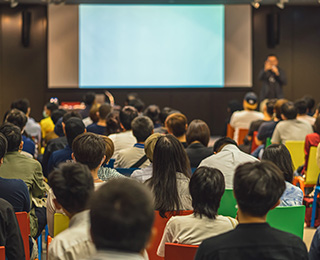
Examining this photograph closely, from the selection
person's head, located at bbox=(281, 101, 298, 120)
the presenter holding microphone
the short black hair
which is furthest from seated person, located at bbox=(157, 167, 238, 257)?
the presenter holding microphone

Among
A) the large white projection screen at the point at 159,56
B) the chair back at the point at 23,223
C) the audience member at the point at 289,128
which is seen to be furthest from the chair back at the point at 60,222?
the large white projection screen at the point at 159,56

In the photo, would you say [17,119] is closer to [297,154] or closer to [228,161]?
[228,161]

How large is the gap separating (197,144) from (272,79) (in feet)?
24.0

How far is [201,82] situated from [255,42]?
174 centimetres

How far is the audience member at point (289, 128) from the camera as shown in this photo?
21.7ft

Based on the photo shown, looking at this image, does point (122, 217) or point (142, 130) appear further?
point (142, 130)

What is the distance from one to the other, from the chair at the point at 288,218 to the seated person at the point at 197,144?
1890 mm

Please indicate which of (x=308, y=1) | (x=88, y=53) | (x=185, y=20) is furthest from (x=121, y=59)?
(x=308, y=1)

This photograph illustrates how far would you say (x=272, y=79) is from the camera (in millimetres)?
11992

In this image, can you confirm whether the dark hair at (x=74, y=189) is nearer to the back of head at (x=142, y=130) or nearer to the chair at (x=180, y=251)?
the chair at (x=180, y=251)

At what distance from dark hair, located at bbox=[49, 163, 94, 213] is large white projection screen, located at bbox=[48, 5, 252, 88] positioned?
35.1 feet

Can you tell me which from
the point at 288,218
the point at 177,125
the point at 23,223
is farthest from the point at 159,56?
the point at 23,223

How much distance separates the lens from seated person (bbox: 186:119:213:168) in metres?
5.03

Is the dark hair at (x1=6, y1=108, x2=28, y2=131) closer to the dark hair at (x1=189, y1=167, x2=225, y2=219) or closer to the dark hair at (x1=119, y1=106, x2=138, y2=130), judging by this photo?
the dark hair at (x1=119, y1=106, x2=138, y2=130)
